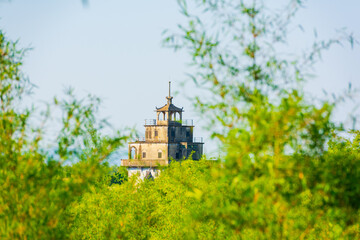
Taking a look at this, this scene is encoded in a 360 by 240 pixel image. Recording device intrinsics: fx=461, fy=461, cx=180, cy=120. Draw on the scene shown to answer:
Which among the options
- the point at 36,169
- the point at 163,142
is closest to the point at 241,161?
the point at 36,169

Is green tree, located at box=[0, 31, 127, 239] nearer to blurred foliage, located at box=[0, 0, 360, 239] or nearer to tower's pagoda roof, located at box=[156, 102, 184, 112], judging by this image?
blurred foliage, located at box=[0, 0, 360, 239]

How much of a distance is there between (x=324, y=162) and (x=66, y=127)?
264 inches

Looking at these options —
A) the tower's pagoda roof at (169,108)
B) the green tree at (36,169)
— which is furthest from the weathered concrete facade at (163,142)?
the green tree at (36,169)

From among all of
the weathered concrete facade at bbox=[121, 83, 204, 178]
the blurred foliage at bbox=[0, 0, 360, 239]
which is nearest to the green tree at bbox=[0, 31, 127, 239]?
the blurred foliage at bbox=[0, 0, 360, 239]

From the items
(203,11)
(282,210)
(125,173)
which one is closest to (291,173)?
(282,210)

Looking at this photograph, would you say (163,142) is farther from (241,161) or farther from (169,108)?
(241,161)

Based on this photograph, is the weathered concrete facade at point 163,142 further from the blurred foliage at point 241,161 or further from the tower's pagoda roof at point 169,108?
the blurred foliage at point 241,161

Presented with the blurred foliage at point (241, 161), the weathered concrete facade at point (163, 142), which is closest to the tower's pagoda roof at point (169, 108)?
the weathered concrete facade at point (163, 142)

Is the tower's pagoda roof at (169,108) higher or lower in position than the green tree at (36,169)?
higher

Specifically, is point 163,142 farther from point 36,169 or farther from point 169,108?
point 36,169

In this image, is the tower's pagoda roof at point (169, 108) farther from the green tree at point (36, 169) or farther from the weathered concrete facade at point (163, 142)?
the green tree at point (36, 169)

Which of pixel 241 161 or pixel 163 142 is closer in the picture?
pixel 241 161

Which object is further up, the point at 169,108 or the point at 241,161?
the point at 169,108

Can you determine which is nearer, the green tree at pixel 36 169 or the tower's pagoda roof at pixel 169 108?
the green tree at pixel 36 169
